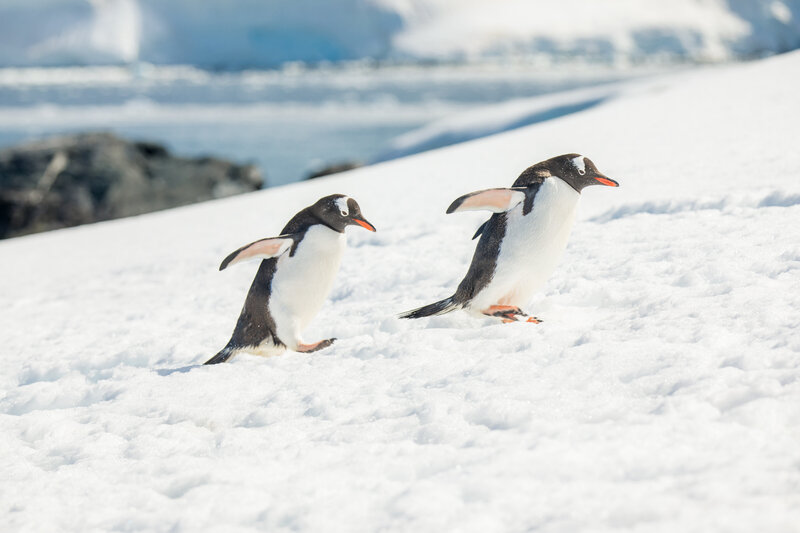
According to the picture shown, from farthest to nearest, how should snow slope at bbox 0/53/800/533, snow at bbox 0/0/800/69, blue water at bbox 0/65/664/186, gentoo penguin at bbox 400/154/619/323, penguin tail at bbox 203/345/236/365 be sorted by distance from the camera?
snow at bbox 0/0/800/69 < blue water at bbox 0/65/664/186 < penguin tail at bbox 203/345/236/365 < gentoo penguin at bbox 400/154/619/323 < snow slope at bbox 0/53/800/533

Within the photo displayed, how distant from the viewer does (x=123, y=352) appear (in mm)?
2910

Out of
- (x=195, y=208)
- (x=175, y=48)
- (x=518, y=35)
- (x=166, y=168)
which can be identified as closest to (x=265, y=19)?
(x=175, y=48)

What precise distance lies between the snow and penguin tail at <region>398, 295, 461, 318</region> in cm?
6340

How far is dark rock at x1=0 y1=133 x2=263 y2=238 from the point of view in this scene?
9.49 meters

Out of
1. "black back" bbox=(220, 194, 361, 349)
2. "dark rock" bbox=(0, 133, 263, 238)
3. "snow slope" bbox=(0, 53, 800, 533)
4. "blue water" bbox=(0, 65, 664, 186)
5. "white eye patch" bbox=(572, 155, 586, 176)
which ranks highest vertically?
"blue water" bbox=(0, 65, 664, 186)

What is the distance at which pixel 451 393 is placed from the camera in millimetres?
2092

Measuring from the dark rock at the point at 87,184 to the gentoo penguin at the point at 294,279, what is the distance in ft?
24.9

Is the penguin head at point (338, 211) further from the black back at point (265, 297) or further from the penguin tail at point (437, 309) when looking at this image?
the penguin tail at point (437, 309)

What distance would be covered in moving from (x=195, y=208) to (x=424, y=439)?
4972mm

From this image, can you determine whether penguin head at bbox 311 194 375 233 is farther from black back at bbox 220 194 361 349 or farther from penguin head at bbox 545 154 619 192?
penguin head at bbox 545 154 619 192

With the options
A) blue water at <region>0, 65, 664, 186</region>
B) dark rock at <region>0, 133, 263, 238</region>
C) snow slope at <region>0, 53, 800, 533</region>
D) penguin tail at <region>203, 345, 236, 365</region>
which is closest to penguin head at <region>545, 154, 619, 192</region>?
snow slope at <region>0, 53, 800, 533</region>

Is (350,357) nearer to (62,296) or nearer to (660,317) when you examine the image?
(660,317)

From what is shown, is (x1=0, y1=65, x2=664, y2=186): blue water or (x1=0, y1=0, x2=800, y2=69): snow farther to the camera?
(x1=0, y1=0, x2=800, y2=69): snow

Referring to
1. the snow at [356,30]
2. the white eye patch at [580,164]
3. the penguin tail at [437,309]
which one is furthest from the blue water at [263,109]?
the snow at [356,30]
